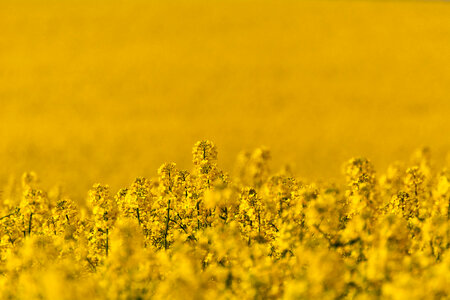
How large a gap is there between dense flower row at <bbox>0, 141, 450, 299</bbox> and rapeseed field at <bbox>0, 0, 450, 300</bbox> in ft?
0.06

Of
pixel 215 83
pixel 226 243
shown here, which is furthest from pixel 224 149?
pixel 226 243

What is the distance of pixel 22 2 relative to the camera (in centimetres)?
3459

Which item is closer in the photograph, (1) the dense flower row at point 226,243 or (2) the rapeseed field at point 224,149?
(1) the dense flower row at point 226,243

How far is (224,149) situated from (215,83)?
7033 millimetres

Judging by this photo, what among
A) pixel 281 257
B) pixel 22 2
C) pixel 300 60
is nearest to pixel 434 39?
pixel 300 60

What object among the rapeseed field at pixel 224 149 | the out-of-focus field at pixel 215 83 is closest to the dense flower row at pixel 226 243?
the rapeseed field at pixel 224 149

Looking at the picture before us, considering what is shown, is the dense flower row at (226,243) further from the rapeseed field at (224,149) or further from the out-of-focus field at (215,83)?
the out-of-focus field at (215,83)

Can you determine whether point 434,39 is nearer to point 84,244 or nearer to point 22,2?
point 22,2

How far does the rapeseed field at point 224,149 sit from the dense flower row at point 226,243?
17mm

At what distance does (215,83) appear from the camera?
24.0 m

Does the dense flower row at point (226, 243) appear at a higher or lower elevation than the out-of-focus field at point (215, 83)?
lower

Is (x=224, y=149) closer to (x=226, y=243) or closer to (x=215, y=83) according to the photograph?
(x=215, y=83)

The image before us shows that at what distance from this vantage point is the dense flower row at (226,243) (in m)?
4.15

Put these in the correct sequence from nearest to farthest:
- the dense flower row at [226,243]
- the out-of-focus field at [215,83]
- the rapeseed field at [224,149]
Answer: the dense flower row at [226,243], the rapeseed field at [224,149], the out-of-focus field at [215,83]
